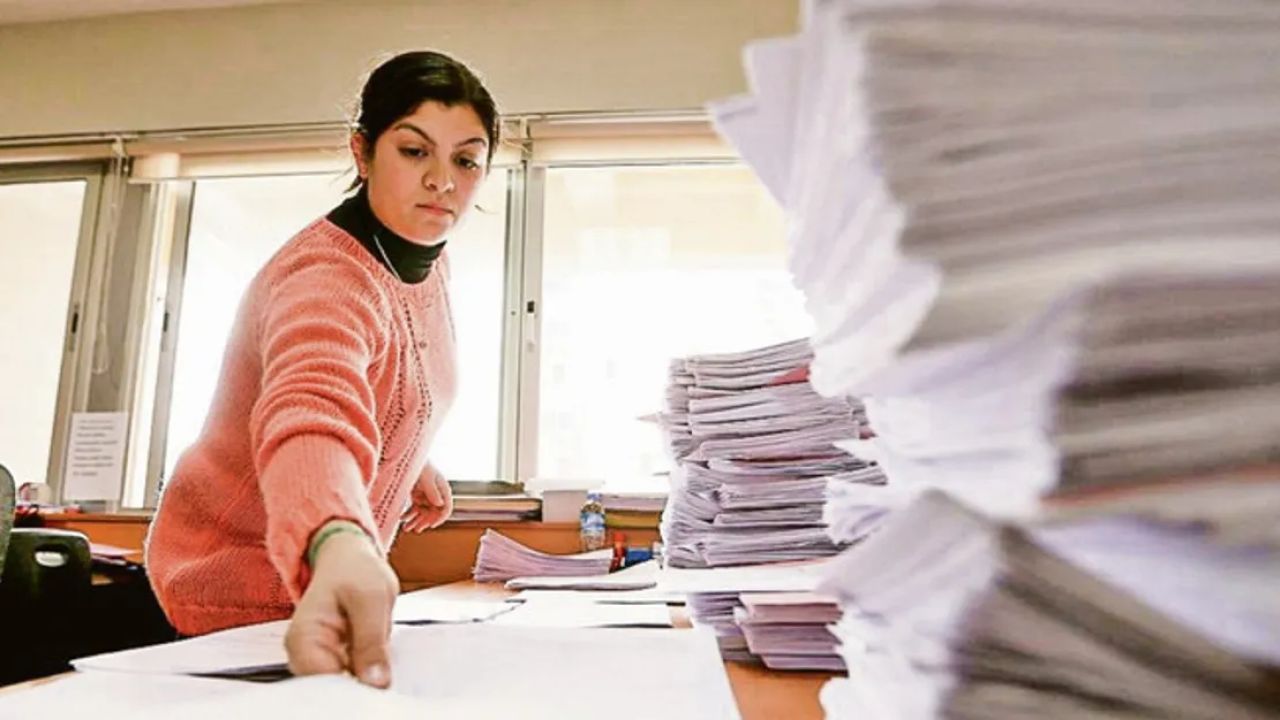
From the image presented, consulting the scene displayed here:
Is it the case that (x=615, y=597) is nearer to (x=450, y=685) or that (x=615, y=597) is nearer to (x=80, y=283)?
(x=450, y=685)

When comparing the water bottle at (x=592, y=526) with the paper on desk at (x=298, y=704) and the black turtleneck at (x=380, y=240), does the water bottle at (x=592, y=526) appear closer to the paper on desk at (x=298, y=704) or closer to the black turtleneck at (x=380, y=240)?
the black turtleneck at (x=380, y=240)

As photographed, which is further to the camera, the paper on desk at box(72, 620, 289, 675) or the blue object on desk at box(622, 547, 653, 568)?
the blue object on desk at box(622, 547, 653, 568)

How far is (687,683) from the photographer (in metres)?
0.48

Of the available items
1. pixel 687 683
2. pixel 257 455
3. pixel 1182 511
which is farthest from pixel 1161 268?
pixel 257 455

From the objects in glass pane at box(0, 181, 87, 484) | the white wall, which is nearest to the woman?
the white wall

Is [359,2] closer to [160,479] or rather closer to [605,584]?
[160,479]

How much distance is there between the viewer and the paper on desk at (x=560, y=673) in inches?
16.8

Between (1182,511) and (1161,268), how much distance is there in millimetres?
42

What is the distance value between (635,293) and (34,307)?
2.19 m

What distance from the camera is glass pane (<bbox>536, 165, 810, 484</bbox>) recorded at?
3.21 metres

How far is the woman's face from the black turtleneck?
0.03 feet

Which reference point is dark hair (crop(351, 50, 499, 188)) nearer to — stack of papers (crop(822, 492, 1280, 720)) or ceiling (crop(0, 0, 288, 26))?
stack of papers (crop(822, 492, 1280, 720))

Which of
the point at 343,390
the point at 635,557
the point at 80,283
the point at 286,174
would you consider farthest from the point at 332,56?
the point at 343,390

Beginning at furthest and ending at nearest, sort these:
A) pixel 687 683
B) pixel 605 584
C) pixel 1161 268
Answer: pixel 605 584 < pixel 687 683 < pixel 1161 268
